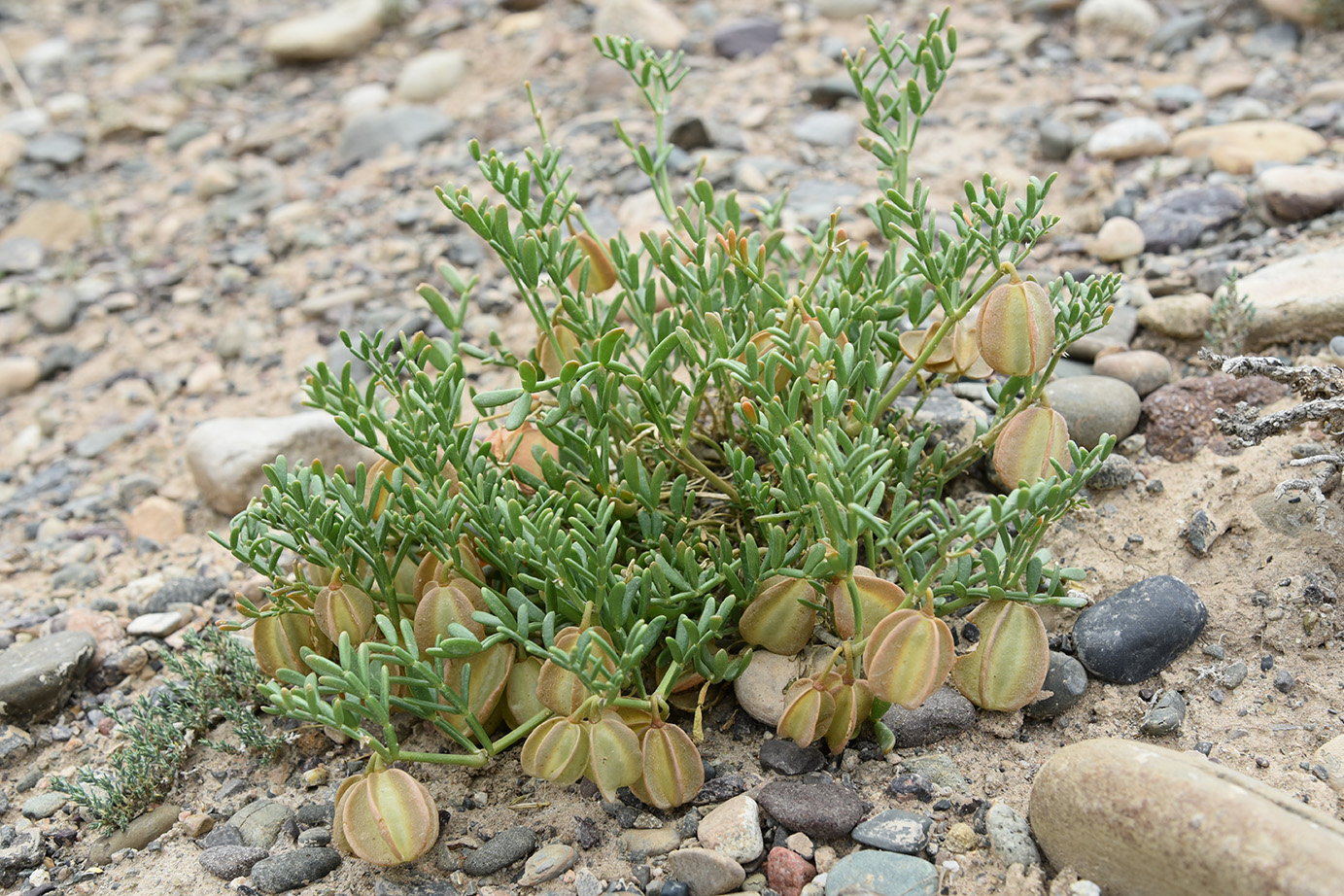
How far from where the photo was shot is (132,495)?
4.06 metres

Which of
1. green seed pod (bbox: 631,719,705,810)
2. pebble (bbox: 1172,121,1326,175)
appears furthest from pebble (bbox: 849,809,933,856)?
pebble (bbox: 1172,121,1326,175)

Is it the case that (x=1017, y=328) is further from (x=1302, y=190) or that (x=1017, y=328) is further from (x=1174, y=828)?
(x=1302, y=190)

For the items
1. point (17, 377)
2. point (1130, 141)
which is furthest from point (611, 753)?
point (17, 377)

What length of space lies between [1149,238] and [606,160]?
250 centimetres

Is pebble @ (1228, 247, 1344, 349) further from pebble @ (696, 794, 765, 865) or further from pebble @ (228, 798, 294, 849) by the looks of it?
pebble @ (228, 798, 294, 849)

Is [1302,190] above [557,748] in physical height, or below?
above

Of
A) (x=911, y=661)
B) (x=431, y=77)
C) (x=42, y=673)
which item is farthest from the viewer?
(x=431, y=77)

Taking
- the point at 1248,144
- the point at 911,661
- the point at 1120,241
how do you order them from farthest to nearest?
the point at 1248,144 → the point at 1120,241 → the point at 911,661

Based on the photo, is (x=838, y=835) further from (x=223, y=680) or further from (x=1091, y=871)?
(x=223, y=680)

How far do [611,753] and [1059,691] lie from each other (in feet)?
3.45

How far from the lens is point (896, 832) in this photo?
2.22 m

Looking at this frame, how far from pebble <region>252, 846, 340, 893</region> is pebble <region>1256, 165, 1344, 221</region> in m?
3.69

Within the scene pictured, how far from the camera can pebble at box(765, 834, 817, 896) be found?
217 cm

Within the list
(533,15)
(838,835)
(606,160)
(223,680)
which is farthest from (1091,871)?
(533,15)
